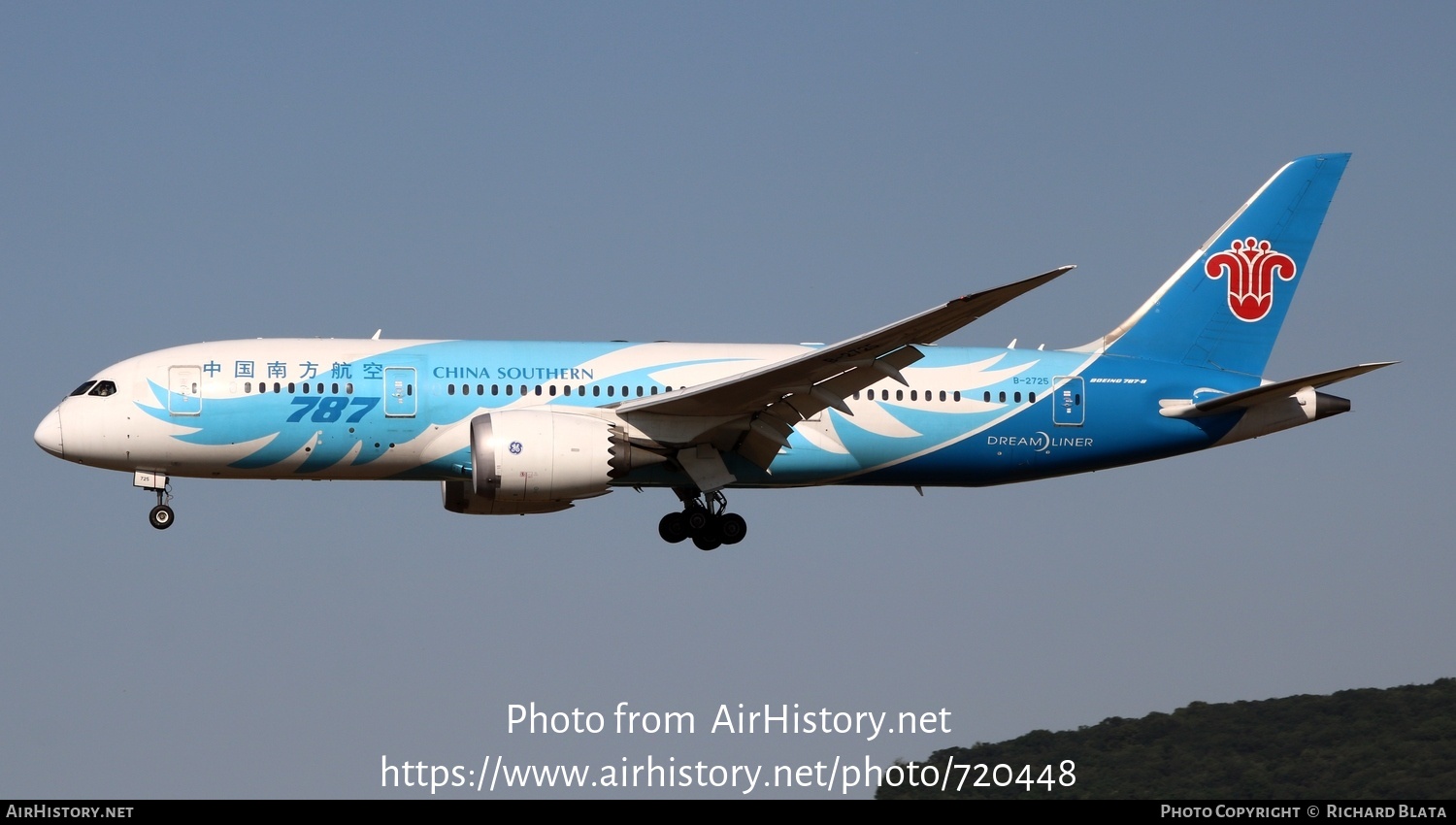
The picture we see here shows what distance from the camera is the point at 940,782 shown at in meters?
42.9

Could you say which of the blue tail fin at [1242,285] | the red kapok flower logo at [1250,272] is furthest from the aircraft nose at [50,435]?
the red kapok flower logo at [1250,272]

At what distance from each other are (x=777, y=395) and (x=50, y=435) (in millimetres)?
13609

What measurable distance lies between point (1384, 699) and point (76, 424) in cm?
3423

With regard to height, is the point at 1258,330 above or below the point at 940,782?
above

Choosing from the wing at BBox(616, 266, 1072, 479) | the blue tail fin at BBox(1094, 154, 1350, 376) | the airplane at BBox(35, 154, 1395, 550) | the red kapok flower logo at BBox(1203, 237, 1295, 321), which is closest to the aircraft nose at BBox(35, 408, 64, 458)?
the airplane at BBox(35, 154, 1395, 550)

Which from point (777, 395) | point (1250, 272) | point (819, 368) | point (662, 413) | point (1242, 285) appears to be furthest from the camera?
point (1250, 272)

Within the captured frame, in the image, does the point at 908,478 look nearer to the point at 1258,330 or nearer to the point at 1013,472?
the point at 1013,472

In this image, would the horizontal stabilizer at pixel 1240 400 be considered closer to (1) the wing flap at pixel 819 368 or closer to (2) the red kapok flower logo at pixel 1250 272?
(2) the red kapok flower logo at pixel 1250 272

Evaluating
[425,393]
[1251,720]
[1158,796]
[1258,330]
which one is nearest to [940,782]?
[1158,796]

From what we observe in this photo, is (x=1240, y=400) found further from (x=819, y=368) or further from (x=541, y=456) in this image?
(x=541, y=456)

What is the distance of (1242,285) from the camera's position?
38.8 meters

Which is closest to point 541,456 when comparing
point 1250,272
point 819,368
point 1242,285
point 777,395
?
point 777,395

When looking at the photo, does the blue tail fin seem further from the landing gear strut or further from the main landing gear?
the landing gear strut
